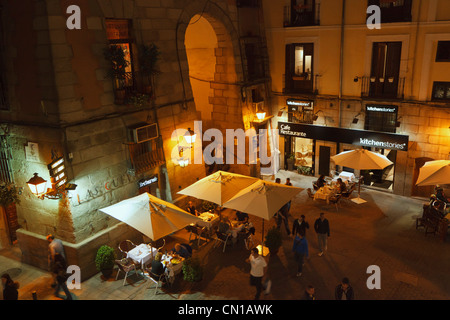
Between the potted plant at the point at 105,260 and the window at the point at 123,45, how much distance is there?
15.0 ft

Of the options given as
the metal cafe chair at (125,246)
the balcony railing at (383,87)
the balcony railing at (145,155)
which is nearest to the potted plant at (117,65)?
the balcony railing at (145,155)

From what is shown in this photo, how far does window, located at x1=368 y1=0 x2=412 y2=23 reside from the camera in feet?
49.0

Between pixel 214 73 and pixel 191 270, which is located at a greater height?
pixel 214 73

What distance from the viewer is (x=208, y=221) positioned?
13.3 metres

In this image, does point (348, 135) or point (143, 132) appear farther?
point (348, 135)

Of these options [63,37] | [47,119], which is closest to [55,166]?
[47,119]

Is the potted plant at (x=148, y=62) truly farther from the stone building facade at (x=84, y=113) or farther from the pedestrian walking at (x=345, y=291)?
the pedestrian walking at (x=345, y=291)

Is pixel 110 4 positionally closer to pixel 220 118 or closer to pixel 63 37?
pixel 63 37

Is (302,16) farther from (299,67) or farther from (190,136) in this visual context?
(190,136)

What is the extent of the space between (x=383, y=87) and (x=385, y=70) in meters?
0.73

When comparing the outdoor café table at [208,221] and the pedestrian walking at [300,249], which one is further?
the outdoor café table at [208,221]

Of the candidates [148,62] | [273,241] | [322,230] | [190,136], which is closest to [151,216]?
[273,241]

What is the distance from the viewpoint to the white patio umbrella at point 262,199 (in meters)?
10.8

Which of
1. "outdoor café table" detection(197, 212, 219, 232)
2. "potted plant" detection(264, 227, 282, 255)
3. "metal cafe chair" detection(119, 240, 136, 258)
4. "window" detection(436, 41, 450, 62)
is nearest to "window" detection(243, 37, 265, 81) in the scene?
"outdoor café table" detection(197, 212, 219, 232)
